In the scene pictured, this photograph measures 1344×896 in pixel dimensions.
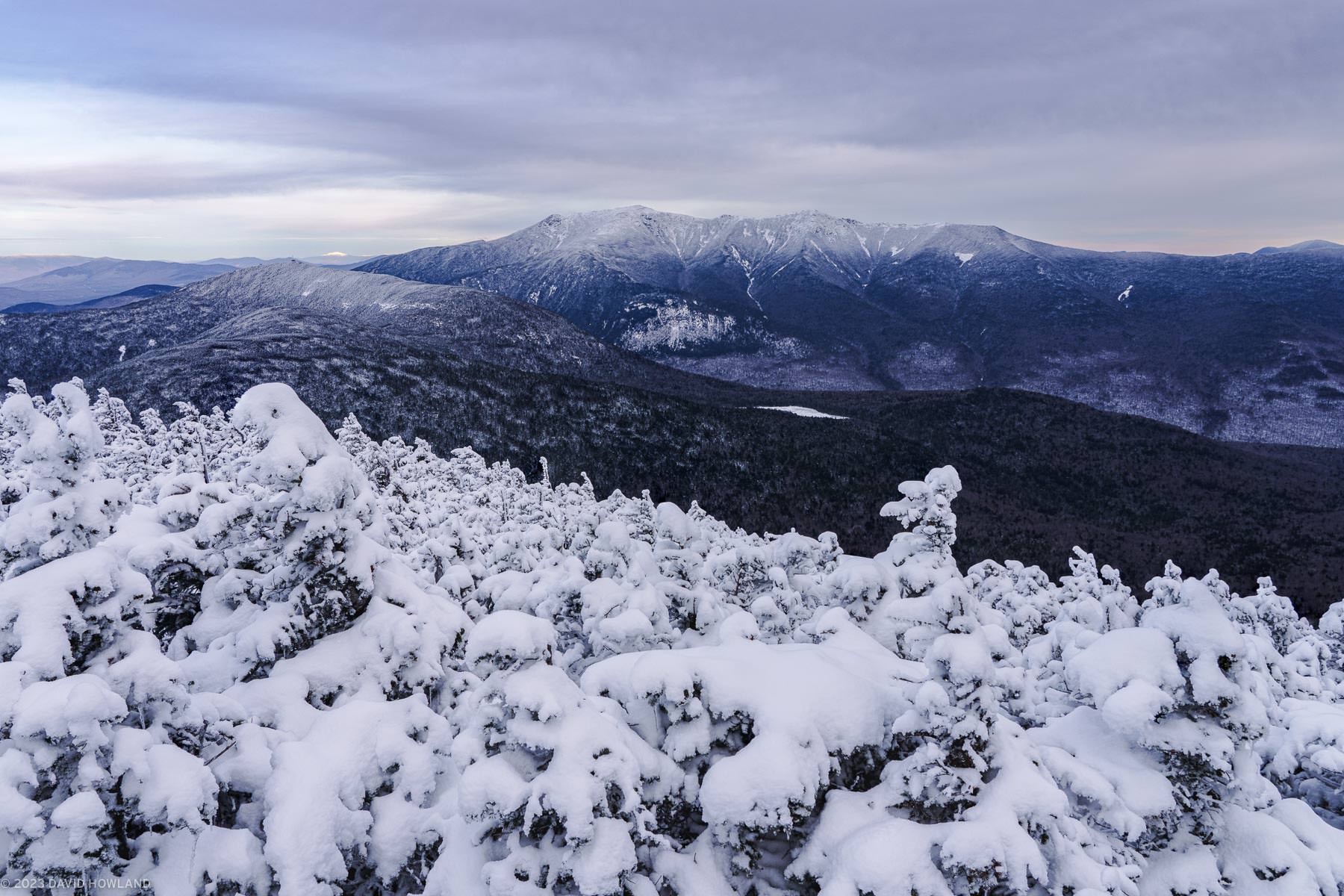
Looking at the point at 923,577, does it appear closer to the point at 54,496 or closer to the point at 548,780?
the point at 548,780

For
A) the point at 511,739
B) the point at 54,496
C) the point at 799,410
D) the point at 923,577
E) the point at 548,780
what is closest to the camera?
the point at 548,780

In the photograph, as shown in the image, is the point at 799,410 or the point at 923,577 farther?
the point at 799,410

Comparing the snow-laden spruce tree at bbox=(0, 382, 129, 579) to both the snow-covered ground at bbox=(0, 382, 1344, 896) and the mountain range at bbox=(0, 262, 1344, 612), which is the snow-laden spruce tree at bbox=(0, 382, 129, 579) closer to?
the snow-covered ground at bbox=(0, 382, 1344, 896)

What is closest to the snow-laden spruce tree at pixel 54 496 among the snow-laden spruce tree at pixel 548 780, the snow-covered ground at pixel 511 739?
the snow-covered ground at pixel 511 739

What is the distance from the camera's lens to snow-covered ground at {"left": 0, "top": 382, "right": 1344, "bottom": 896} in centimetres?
607

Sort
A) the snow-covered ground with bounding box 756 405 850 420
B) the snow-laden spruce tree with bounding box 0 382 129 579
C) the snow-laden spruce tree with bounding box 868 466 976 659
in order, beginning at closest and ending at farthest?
the snow-laden spruce tree with bounding box 0 382 129 579, the snow-laden spruce tree with bounding box 868 466 976 659, the snow-covered ground with bounding box 756 405 850 420

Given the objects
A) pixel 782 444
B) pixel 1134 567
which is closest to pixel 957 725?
pixel 1134 567

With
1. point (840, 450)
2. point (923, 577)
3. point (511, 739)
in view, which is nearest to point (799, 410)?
point (840, 450)

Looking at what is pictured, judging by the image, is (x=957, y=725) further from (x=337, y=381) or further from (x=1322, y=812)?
(x=337, y=381)

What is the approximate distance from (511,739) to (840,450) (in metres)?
108

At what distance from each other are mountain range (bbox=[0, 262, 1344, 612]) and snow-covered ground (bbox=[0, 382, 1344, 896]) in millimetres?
70457

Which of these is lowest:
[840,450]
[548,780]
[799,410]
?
[840,450]

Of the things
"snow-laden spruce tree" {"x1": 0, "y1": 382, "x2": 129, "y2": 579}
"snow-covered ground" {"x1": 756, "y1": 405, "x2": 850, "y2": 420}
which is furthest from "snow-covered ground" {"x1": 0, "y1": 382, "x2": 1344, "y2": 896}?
"snow-covered ground" {"x1": 756, "y1": 405, "x2": 850, "y2": 420}

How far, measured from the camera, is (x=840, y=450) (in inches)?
4321
